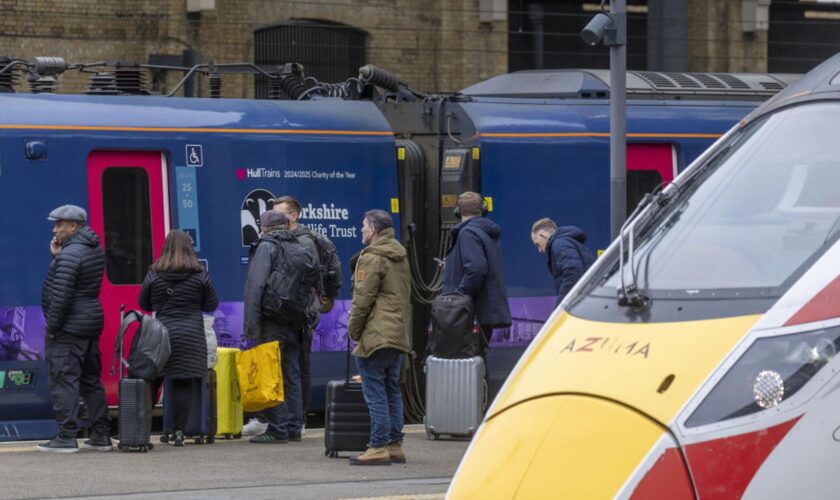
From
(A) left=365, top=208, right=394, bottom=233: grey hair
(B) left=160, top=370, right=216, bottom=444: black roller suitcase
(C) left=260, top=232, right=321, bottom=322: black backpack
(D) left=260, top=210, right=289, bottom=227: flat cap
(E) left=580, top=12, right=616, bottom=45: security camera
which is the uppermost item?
(E) left=580, top=12, right=616, bottom=45: security camera

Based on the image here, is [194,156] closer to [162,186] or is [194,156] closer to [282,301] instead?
[162,186]

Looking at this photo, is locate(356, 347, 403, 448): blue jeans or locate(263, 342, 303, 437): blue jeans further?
locate(263, 342, 303, 437): blue jeans

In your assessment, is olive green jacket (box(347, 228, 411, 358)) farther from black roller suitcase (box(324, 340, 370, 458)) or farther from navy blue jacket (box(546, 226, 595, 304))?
navy blue jacket (box(546, 226, 595, 304))

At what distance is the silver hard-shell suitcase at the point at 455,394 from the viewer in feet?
39.9

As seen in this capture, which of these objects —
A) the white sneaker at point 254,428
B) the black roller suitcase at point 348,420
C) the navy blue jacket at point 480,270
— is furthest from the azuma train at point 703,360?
the white sneaker at point 254,428

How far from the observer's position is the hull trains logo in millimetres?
13609

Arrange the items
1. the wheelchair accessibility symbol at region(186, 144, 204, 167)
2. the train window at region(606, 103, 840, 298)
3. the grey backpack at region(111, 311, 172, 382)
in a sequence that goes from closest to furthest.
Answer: the train window at region(606, 103, 840, 298)
the grey backpack at region(111, 311, 172, 382)
the wheelchair accessibility symbol at region(186, 144, 204, 167)

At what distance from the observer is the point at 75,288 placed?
1166 centimetres

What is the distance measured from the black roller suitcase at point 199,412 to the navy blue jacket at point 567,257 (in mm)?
2574

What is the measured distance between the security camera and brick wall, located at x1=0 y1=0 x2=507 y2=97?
36.7 feet

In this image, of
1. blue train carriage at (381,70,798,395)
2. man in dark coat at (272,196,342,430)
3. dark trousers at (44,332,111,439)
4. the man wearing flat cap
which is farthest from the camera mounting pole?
dark trousers at (44,332,111,439)

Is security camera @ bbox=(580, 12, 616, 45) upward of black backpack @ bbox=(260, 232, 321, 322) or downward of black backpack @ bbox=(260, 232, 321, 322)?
upward

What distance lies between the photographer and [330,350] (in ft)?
45.5

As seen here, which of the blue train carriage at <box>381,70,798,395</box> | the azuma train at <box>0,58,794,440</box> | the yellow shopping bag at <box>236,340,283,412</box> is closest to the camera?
the yellow shopping bag at <box>236,340,283,412</box>
